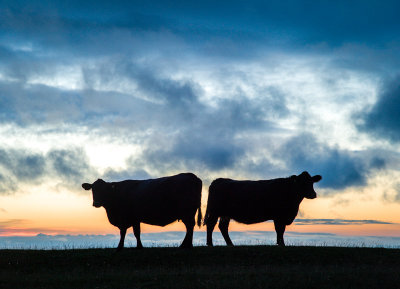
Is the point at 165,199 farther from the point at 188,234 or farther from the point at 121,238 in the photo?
the point at 121,238

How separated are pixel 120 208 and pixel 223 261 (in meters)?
7.36

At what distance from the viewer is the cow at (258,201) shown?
2686 centimetres

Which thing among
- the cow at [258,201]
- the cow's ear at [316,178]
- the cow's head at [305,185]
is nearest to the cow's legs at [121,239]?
the cow at [258,201]

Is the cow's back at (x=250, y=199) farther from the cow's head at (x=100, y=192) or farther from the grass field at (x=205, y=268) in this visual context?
the cow's head at (x=100, y=192)

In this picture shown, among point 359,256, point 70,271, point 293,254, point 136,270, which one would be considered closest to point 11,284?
point 70,271

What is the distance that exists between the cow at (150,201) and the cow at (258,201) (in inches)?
113

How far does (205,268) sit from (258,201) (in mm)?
8392

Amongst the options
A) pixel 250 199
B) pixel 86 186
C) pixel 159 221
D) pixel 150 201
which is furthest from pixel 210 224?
pixel 86 186

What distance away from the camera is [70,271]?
67.1ft

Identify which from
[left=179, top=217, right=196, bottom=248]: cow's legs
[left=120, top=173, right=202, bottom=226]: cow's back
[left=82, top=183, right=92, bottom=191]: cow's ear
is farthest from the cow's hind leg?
[left=82, top=183, right=92, bottom=191]: cow's ear

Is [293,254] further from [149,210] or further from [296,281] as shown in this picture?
[149,210]

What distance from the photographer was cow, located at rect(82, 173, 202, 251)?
23.9m

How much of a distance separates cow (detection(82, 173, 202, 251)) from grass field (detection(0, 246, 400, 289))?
1.65m

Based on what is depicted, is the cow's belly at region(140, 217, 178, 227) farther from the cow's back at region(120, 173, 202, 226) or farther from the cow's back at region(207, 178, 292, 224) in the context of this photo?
the cow's back at region(207, 178, 292, 224)
